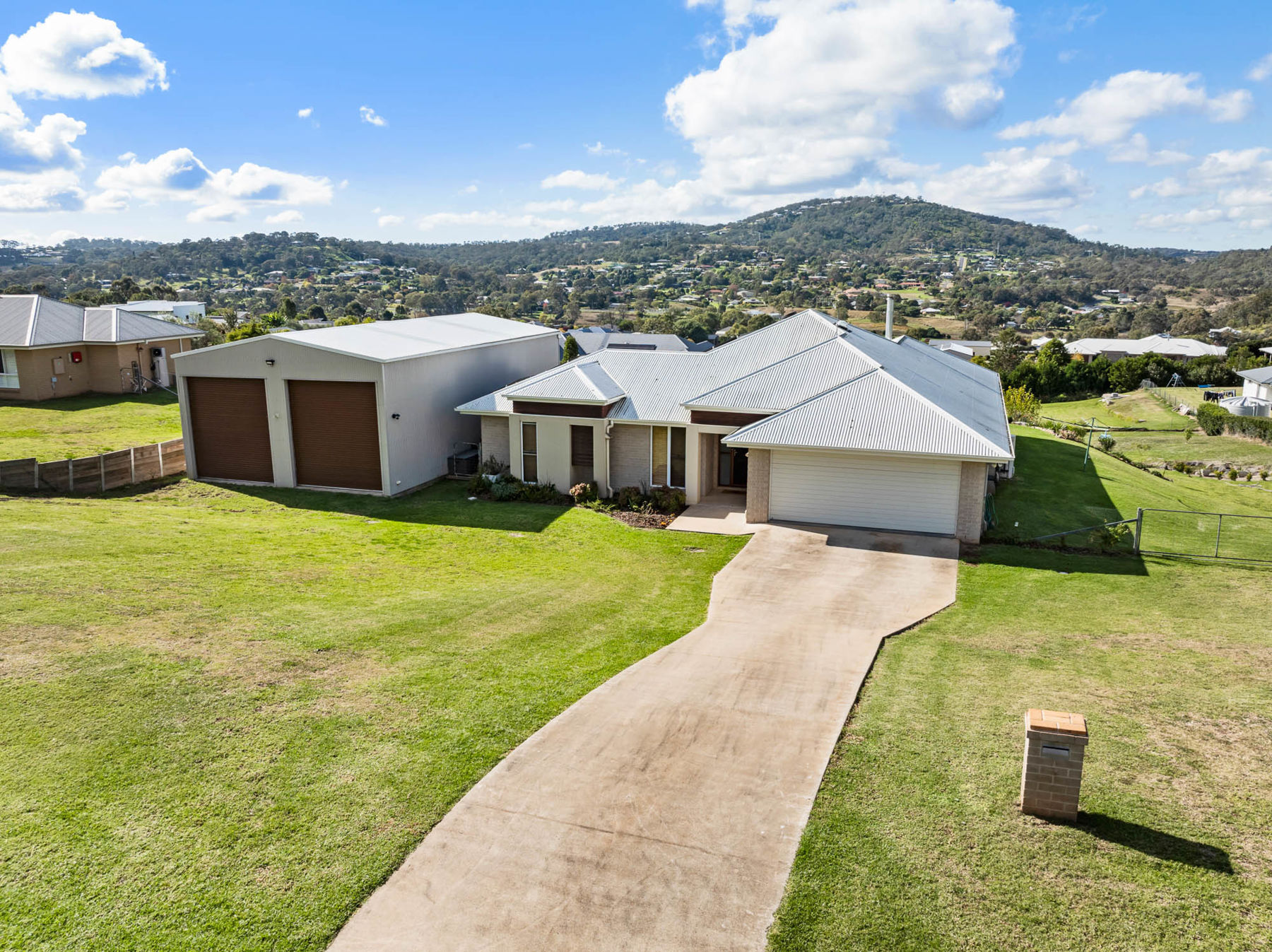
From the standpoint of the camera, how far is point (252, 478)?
84.3ft

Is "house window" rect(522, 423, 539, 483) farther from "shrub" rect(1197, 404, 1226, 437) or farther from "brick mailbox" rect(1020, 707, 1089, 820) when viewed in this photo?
"shrub" rect(1197, 404, 1226, 437)

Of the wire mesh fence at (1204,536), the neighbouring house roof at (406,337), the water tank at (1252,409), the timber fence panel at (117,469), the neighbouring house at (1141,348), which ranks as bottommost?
the water tank at (1252,409)

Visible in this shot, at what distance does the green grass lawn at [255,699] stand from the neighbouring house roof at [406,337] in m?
7.46

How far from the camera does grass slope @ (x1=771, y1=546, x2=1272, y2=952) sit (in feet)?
20.5

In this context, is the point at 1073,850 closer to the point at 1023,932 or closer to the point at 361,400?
the point at 1023,932

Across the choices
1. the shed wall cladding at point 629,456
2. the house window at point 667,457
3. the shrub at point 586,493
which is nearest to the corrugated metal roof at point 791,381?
the house window at point 667,457

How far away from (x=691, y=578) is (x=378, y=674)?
25.5 ft

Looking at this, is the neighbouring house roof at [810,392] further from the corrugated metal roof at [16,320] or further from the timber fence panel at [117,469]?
the corrugated metal roof at [16,320]

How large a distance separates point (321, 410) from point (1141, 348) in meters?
93.5

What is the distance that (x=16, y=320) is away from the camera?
36906mm

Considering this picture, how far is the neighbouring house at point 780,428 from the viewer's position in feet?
64.2

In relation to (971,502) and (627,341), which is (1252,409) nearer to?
(627,341)

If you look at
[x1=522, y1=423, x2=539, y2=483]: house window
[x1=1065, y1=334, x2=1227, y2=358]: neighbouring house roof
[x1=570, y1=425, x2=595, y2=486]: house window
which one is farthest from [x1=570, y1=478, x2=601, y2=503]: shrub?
[x1=1065, y1=334, x2=1227, y2=358]: neighbouring house roof

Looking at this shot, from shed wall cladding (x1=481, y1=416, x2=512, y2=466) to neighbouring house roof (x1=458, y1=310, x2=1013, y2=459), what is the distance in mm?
455
